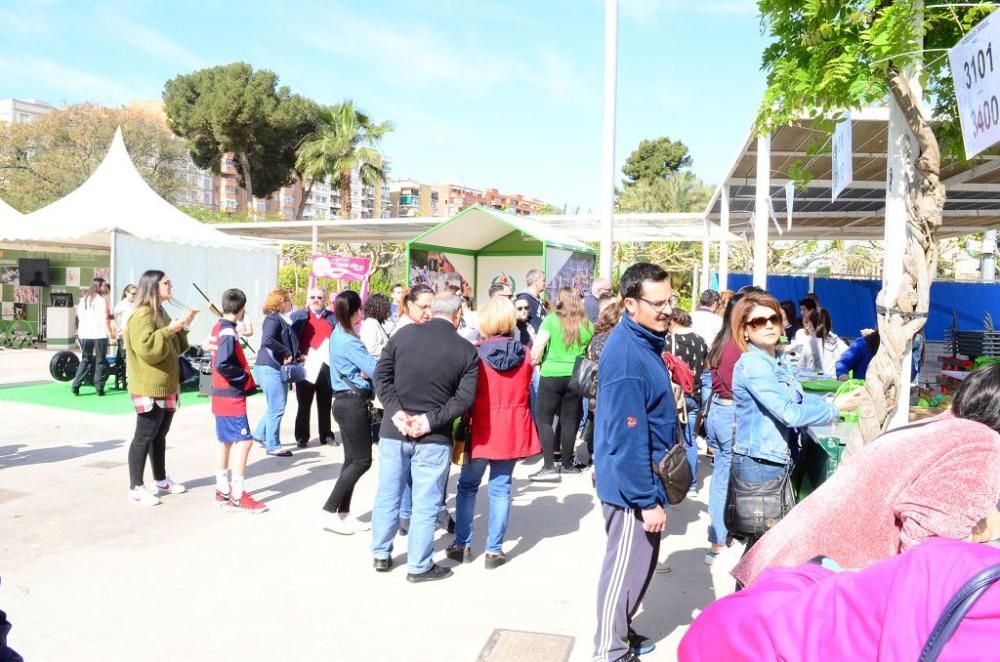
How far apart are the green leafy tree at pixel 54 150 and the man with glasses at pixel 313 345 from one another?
39572mm

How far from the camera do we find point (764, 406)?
3.62m

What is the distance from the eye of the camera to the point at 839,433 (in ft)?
14.8

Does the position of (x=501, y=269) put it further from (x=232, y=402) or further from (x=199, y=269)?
(x=232, y=402)

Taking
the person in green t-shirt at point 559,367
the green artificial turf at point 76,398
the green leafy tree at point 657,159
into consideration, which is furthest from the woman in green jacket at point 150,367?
the green leafy tree at point 657,159

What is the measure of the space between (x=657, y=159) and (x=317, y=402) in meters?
52.0

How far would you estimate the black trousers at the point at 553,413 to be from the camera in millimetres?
7234

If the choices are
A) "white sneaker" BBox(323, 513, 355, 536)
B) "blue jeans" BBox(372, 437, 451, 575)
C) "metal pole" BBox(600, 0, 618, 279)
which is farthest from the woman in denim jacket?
"metal pole" BBox(600, 0, 618, 279)

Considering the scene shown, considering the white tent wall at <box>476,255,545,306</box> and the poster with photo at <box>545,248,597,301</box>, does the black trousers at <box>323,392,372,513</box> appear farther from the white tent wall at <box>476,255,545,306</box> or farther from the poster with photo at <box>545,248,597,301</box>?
the white tent wall at <box>476,255,545,306</box>

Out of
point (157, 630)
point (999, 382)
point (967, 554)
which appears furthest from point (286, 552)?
point (967, 554)

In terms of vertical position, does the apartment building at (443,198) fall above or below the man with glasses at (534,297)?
above

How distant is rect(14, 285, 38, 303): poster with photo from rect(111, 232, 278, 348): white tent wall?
715 cm

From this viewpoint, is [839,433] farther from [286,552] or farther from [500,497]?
[286,552]

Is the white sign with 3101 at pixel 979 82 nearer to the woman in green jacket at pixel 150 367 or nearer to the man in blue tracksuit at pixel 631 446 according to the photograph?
the man in blue tracksuit at pixel 631 446

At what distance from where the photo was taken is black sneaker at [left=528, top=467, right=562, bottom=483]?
718cm
